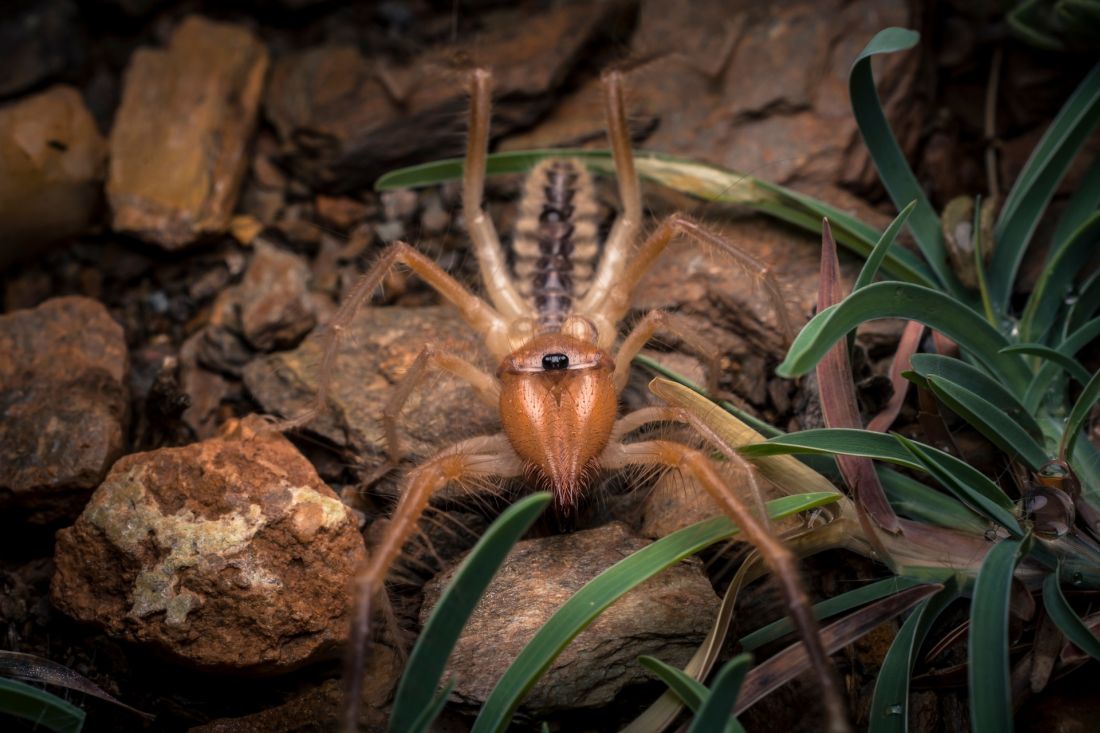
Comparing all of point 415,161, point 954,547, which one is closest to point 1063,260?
point 954,547

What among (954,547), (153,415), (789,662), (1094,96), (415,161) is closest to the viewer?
(789,662)

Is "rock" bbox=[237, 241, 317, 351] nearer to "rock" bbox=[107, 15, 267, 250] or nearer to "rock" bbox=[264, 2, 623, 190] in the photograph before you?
"rock" bbox=[107, 15, 267, 250]

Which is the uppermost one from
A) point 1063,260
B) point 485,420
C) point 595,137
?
point 595,137

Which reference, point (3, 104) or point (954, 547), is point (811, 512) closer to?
point (954, 547)

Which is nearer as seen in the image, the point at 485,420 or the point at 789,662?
the point at 789,662

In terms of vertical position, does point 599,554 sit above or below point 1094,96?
below

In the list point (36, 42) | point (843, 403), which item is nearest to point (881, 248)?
point (843, 403)

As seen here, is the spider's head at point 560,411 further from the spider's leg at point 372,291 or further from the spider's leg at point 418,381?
the spider's leg at point 372,291

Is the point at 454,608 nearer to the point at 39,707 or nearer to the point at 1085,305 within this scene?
the point at 39,707
